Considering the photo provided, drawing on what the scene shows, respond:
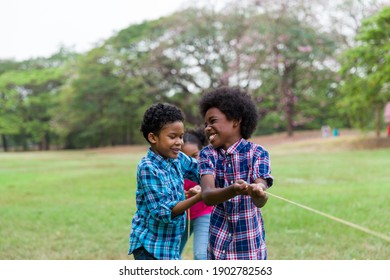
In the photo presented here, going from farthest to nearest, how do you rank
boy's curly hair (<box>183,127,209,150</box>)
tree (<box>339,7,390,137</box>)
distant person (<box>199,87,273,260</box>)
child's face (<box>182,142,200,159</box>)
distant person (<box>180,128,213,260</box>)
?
tree (<box>339,7,390,137</box>) → boy's curly hair (<box>183,127,209,150</box>) → child's face (<box>182,142,200,159</box>) → distant person (<box>180,128,213,260</box>) → distant person (<box>199,87,273,260</box>)

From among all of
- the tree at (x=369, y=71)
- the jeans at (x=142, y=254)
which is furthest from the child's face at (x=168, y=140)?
the tree at (x=369, y=71)

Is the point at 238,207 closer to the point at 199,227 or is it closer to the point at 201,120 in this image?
the point at 199,227

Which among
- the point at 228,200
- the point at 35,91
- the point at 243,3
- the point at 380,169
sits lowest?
the point at 380,169

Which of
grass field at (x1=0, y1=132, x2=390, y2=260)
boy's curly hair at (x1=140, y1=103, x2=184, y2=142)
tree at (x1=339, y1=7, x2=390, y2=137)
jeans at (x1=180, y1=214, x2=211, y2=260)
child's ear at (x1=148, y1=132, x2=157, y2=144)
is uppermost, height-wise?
tree at (x1=339, y1=7, x2=390, y2=137)

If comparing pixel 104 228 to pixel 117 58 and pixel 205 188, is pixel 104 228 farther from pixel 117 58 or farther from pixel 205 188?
pixel 117 58

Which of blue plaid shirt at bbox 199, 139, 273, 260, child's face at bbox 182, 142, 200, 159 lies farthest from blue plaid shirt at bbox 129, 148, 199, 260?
child's face at bbox 182, 142, 200, 159

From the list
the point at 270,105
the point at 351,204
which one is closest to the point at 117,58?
the point at 270,105

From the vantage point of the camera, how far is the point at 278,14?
28422 mm

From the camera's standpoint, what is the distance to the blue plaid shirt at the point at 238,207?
2438 mm

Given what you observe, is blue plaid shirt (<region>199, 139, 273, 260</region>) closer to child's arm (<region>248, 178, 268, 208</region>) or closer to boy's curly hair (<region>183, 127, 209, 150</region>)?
child's arm (<region>248, 178, 268, 208</region>)

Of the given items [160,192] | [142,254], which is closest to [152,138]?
[160,192]

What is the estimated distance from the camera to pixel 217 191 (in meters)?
2.28

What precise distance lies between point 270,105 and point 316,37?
5886 mm

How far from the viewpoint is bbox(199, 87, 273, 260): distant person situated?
2.43m
